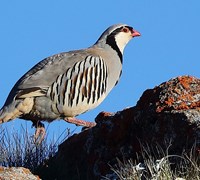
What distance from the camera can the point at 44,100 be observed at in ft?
35.2

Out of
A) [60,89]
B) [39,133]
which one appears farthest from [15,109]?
[39,133]

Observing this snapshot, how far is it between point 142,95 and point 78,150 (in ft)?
2.82

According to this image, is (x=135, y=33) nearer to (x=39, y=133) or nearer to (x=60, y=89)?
(x=60, y=89)

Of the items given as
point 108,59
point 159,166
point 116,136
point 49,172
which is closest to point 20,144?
point 49,172

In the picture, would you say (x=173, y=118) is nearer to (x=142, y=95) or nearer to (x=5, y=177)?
(x=142, y=95)

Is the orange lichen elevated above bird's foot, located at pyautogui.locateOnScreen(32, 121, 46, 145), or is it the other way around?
the orange lichen

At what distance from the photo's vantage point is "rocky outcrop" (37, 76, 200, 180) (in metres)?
5.91

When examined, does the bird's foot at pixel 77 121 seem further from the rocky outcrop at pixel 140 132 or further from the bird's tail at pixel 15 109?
the rocky outcrop at pixel 140 132

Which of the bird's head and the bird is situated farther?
the bird's head

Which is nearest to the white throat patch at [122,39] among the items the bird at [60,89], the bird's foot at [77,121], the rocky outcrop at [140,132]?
the bird at [60,89]

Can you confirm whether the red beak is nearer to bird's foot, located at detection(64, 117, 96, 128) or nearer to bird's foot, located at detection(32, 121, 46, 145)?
bird's foot, located at detection(64, 117, 96, 128)

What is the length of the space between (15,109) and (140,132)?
4576 mm

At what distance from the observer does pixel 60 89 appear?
421 inches

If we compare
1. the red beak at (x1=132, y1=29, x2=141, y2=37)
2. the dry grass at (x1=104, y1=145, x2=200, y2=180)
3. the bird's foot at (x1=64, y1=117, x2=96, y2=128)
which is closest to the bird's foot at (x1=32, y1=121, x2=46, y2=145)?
the bird's foot at (x1=64, y1=117, x2=96, y2=128)
